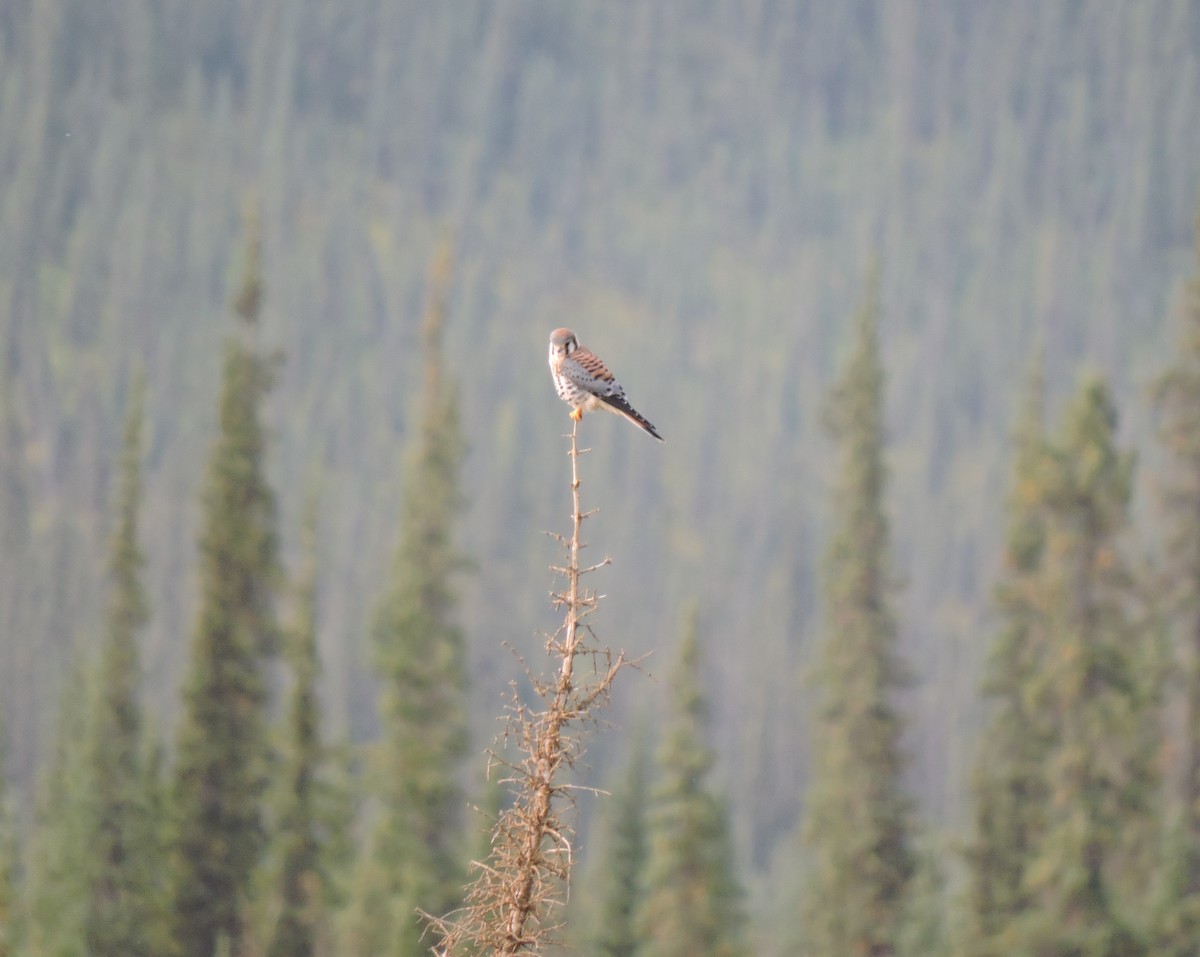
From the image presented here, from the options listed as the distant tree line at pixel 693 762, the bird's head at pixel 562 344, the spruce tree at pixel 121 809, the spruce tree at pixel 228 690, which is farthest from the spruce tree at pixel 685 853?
the bird's head at pixel 562 344

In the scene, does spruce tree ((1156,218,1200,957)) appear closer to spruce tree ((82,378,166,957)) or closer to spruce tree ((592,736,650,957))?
spruce tree ((592,736,650,957))

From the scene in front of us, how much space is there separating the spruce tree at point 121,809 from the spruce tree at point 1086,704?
55.4 feet

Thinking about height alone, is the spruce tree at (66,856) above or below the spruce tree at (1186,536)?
below

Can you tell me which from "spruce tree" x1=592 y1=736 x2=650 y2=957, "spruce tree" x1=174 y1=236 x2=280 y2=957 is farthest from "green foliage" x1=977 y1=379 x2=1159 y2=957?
"spruce tree" x1=174 y1=236 x2=280 y2=957

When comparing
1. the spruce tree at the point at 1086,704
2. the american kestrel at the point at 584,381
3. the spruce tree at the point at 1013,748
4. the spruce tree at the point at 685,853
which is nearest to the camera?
the american kestrel at the point at 584,381

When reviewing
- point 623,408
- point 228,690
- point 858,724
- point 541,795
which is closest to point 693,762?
point 858,724

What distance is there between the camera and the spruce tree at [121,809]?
124 ft

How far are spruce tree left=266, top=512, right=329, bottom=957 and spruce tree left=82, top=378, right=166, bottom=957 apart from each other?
8.16ft

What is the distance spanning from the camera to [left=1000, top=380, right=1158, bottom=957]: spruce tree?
34125mm

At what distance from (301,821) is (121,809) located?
12.5 feet

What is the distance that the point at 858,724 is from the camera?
134 feet

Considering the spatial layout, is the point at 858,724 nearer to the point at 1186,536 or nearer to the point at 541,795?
the point at 1186,536

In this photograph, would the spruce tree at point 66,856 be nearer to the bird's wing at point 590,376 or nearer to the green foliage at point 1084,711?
the green foliage at point 1084,711

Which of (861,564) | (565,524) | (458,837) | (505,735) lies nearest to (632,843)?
(458,837)
